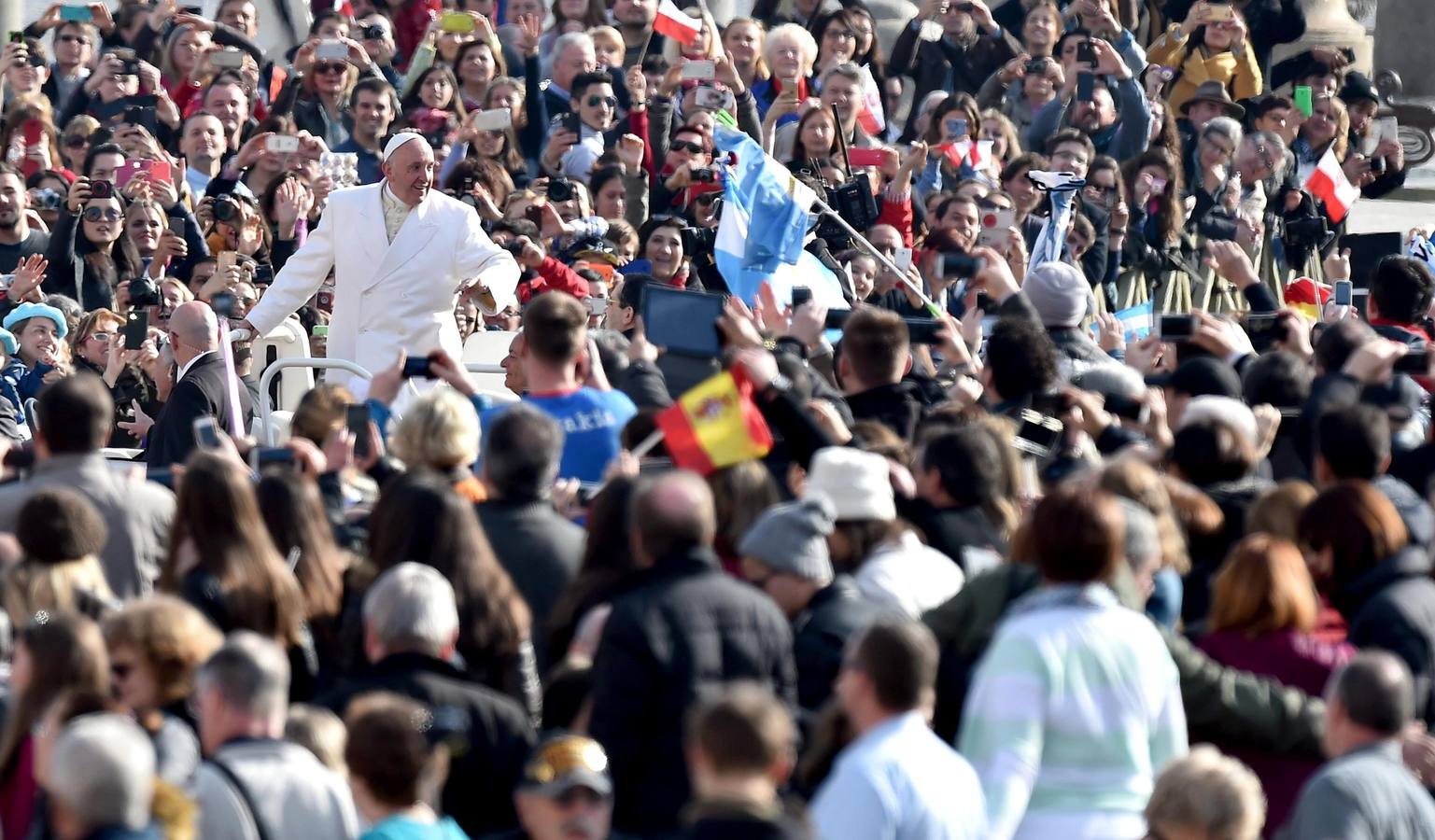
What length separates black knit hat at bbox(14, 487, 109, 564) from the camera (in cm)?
618

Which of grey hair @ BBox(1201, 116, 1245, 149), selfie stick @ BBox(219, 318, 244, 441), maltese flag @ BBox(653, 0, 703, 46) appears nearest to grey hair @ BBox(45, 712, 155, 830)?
selfie stick @ BBox(219, 318, 244, 441)

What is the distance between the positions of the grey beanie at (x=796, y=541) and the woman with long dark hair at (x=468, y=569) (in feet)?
1.72

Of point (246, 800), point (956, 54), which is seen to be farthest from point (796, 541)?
point (956, 54)

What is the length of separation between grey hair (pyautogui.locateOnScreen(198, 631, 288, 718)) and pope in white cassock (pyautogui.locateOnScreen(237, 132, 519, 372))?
17.9 feet

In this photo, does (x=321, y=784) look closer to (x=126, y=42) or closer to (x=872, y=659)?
(x=872, y=659)

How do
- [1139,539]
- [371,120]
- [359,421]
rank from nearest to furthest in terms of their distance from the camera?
[1139,539], [359,421], [371,120]

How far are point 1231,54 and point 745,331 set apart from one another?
10.8m

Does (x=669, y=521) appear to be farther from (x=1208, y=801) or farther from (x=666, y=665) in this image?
(x=1208, y=801)

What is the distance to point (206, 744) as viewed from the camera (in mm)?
5305

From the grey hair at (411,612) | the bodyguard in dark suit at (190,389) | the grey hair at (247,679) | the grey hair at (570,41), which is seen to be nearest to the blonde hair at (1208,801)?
the grey hair at (411,612)

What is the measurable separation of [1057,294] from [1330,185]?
5438 millimetres

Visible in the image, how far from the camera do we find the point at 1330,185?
572 inches

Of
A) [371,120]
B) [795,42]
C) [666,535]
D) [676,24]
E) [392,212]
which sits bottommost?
[795,42]

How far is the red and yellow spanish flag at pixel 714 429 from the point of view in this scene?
7051 millimetres
